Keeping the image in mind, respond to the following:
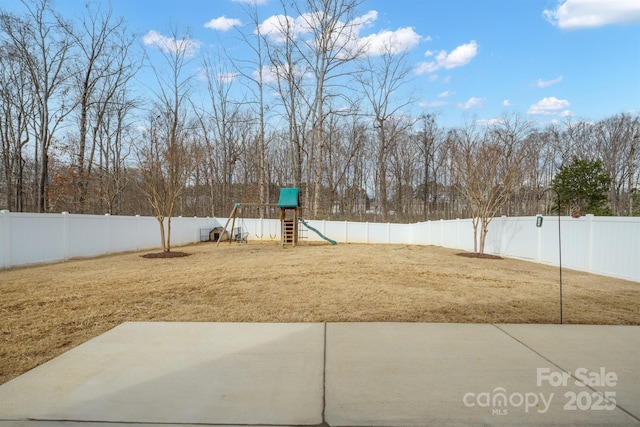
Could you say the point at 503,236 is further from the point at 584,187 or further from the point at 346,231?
the point at 584,187

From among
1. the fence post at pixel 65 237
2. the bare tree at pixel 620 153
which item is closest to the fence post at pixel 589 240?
the fence post at pixel 65 237

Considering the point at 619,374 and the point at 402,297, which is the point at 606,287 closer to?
the point at 402,297

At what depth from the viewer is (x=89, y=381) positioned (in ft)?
10.8

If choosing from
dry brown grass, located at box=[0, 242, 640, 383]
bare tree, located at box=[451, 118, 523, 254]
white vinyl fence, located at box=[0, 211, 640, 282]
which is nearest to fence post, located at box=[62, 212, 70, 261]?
white vinyl fence, located at box=[0, 211, 640, 282]

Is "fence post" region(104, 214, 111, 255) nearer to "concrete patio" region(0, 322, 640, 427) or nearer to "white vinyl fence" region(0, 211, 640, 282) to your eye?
"white vinyl fence" region(0, 211, 640, 282)

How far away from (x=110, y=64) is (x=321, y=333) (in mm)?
29696

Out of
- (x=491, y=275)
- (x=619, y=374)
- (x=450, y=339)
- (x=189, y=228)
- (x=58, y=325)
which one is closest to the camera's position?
(x=619, y=374)

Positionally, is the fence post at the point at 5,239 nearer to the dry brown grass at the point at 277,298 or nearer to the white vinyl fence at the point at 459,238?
the white vinyl fence at the point at 459,238

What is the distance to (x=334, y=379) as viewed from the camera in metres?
3.35

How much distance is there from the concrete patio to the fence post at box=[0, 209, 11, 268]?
787 cm

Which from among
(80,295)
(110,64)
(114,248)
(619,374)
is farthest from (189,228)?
(619,374)

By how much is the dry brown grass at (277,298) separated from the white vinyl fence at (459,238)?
2.23 feet

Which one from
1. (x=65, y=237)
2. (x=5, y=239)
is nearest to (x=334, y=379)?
(x=5, y=239)

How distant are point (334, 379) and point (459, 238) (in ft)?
56.4
